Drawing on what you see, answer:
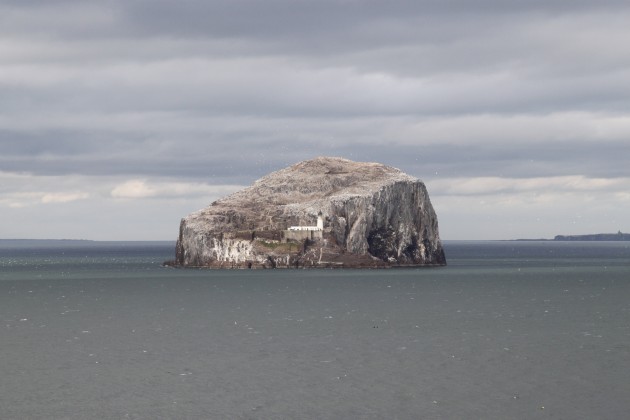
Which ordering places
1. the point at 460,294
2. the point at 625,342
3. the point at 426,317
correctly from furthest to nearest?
the point at 460,294
the point at 426,317
the point at 625,342

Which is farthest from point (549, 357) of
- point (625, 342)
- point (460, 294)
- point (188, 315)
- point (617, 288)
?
point (617, 288)

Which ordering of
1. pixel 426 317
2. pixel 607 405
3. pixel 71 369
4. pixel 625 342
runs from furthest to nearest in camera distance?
pixel 426 317 < pixel 625 342 < pixel 71 369 < pixel 607 405

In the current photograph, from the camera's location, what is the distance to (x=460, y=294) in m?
128

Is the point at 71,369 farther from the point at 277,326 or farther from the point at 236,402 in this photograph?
the point at 277,326

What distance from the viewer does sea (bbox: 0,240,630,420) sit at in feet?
154

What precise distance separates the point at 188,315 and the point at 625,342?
46.7 metres

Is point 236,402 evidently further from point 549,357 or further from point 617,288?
point 617,288

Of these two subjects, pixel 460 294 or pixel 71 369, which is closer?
pixel 71 369

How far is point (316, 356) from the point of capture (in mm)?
63938

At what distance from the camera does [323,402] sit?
157 feet

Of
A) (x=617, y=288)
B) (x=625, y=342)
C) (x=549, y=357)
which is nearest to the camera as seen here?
(x=549, y=357)

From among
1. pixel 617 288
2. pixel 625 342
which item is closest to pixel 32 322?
pixel 625 342

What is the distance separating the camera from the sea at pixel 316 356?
47.0 m

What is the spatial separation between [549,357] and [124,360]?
30642 mm
